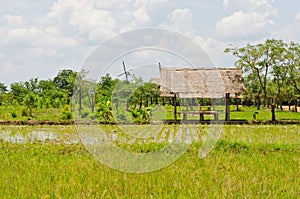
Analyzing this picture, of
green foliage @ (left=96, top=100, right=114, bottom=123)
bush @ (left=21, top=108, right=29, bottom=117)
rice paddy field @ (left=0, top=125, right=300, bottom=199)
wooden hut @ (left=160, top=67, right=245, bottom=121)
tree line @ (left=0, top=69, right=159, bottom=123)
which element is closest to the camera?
rice paddy field @ (left=0, top=125, right=300, bottom=199)

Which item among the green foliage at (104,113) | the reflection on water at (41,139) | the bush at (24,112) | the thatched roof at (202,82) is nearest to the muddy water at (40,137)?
the reflection on water at (41,139)

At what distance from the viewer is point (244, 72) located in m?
21.7

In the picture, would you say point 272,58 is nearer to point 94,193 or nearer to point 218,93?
point 218,93

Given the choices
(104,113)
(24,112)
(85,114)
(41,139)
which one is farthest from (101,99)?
(24,112)

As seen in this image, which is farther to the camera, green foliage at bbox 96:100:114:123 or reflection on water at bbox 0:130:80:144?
green foliage at bbox 96:100:114:123

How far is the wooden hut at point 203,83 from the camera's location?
1809 cm

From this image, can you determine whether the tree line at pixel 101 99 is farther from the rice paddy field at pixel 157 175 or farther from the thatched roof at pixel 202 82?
the thatched roof at pixel 202 82

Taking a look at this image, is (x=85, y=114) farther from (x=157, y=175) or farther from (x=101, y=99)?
(x=157, y=175)

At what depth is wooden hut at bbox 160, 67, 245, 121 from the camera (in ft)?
59.4

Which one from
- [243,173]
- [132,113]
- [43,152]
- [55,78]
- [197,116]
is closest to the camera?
[243,173]

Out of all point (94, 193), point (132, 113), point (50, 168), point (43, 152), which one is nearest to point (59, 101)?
point (132, 113)

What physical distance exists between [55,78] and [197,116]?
20152 millimetres

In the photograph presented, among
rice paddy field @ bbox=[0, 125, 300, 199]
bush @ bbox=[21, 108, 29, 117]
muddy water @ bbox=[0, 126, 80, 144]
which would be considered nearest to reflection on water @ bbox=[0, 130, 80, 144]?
muddy water @ bbox=[0, 126, 80, 144]

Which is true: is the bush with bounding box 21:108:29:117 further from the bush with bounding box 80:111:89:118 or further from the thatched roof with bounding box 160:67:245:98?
the bush with bounding box 80:111:89:118
